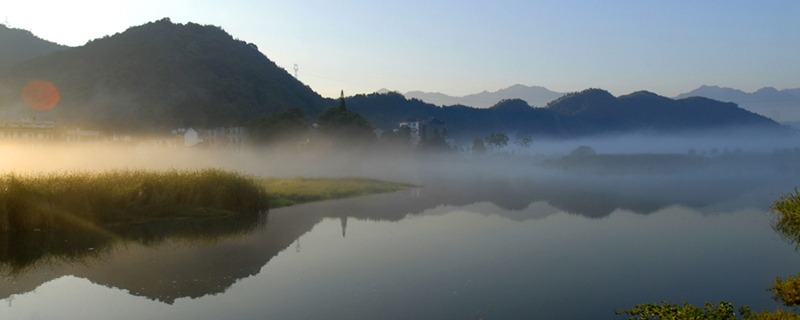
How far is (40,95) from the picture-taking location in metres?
105

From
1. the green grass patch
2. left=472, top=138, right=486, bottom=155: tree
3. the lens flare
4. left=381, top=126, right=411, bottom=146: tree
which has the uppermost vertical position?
the lens flare

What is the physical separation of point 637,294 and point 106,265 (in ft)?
43.6

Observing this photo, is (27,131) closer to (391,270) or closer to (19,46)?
(391,270)

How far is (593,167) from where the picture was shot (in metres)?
113

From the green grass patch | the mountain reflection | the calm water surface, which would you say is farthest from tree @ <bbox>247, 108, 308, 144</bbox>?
the calm water surface

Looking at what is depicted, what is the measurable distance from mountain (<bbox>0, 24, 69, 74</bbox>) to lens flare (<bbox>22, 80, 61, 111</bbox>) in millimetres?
31854

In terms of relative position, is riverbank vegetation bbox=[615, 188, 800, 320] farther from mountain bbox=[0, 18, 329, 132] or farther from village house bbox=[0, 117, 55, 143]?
mountain bbox=[0, 18, 329, 132]

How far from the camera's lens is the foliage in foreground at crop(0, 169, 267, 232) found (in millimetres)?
16359

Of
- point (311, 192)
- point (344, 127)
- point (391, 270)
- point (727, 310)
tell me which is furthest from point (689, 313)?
point (344, 127)

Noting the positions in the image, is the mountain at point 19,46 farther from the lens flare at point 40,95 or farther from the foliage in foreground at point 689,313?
the foliage in foreground at point 689,313

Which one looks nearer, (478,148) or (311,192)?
(311,192)

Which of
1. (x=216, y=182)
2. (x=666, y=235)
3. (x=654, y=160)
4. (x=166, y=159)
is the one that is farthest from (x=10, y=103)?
(x=654, y=160)

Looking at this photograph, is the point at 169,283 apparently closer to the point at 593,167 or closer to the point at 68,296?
the point at 68,296

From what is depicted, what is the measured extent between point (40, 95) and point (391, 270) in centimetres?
12056
